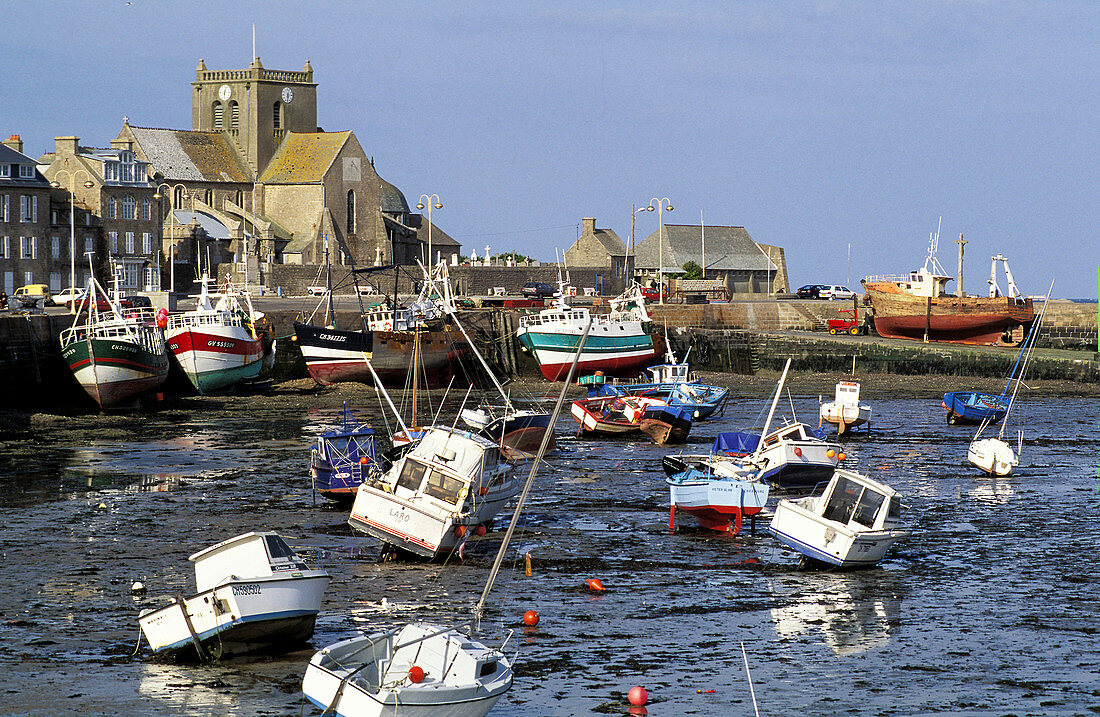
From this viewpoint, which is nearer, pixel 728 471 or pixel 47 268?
pixel 728 471

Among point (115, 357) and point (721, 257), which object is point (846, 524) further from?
point (721, 257)

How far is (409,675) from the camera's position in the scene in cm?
1535

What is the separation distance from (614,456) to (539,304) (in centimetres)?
4314

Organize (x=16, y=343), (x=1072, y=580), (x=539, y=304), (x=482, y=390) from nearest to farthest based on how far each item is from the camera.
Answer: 1. (x=1072, y=580)
2. (x=16, y=343)
3. (x=482, y=390)
4. (x=539, y=304)

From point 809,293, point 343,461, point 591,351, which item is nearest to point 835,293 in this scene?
point 809,293

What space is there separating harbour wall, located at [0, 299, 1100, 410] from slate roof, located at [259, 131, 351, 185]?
3363 centimetres

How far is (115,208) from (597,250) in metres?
48.0

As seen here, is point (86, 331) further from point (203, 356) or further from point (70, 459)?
point (70, 459)

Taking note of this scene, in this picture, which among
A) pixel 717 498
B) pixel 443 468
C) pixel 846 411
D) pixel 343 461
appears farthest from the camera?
pixel 846 411

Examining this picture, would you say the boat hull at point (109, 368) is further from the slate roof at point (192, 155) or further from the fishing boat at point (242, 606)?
the slate roof at point (192, 155)

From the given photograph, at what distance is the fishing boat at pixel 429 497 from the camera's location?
24.8m

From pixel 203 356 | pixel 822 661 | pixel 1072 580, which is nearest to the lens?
pixel 822 661

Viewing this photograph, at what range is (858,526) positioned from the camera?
25.1 meters

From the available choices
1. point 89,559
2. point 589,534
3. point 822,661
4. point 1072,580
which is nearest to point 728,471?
point 589,534
